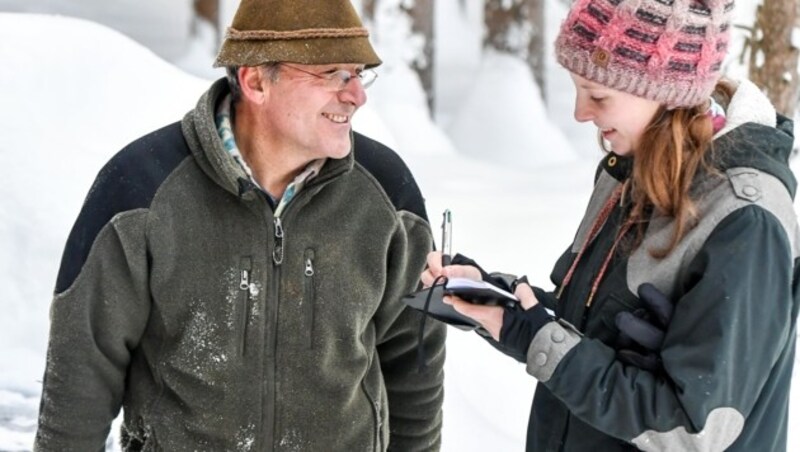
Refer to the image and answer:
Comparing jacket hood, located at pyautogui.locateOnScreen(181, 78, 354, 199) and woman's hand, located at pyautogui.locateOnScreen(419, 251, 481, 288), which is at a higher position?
jacket hood, located at pyautogui.locateOnScreen(181, 78, 354, 199)

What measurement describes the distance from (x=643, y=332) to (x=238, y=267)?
922 mm

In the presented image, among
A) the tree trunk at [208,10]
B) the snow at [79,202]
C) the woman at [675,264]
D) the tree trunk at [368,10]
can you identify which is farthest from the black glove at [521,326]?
the tree trunk at [208,10]

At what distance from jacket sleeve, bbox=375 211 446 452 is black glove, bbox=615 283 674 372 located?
0.73 metres

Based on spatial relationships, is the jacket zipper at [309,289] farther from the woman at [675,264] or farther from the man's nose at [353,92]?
the woman at [675,264]

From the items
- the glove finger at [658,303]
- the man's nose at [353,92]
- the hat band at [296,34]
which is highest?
the hat band at [296,34]

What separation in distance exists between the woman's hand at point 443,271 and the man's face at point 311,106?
31cm

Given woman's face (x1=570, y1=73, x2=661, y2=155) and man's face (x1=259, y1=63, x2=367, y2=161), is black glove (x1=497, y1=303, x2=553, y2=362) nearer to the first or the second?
woman's face (x1=570, y1=73, x2=661, y2=155)

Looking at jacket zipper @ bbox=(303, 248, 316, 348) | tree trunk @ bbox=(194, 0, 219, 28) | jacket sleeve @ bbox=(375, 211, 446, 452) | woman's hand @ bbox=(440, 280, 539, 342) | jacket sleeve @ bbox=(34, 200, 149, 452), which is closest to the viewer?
woman's hand @ bbox=(440, 280, 539, 342)

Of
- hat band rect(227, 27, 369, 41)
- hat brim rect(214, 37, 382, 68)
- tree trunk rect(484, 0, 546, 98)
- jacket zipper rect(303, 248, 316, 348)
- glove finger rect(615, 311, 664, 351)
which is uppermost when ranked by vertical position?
hat band rect(227, 27, 369, 41)

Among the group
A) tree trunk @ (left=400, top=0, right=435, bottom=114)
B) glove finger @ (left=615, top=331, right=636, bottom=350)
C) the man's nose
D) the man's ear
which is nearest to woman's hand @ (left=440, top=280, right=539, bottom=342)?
glove finger @ (left=615, top=331, right=636, bottom=350)

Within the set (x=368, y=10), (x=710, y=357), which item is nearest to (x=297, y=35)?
(x=710, y=357)

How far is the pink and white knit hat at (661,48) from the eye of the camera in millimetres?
2176

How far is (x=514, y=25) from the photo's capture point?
16031mm

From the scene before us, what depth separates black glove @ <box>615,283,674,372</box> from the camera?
2.14m
